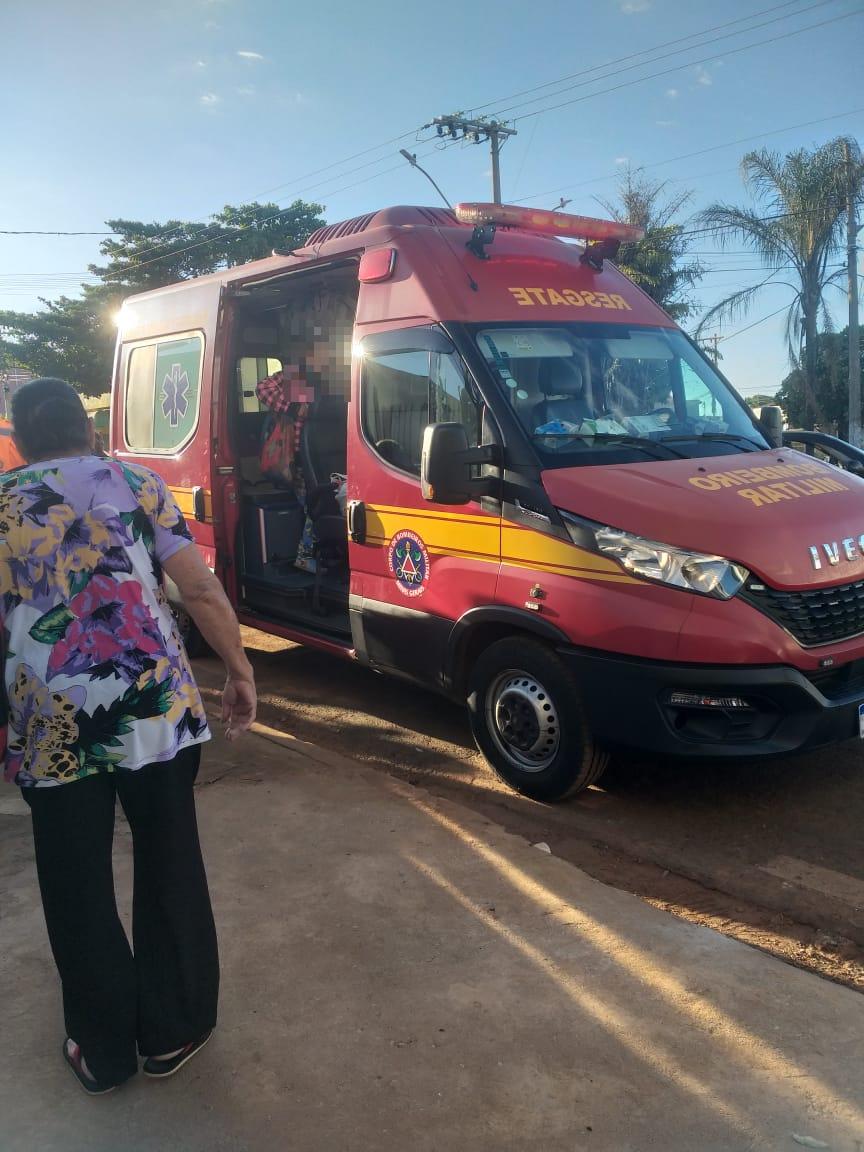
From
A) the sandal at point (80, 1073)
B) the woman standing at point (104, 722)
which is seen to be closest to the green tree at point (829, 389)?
the woman standing at point (104, 722)

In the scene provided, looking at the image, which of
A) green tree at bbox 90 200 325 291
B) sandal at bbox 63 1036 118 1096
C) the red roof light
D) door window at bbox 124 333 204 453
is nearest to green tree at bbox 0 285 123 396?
green tree at bbox 90 200 325 291

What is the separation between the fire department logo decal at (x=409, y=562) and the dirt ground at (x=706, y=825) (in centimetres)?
96

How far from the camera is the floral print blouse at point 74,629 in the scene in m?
2.28

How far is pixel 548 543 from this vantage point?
398cm

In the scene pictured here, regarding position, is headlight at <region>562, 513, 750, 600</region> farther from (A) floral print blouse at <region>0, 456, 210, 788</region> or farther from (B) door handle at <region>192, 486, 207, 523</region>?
(B) door handle at <region>192, 486, 207, 523</region>

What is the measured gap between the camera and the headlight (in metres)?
3.62

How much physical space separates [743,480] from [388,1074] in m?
2.75

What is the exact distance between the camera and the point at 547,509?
3.98m

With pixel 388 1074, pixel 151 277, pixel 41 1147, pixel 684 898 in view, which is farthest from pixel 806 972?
pixel 151 277

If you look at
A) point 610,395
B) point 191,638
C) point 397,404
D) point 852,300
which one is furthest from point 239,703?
point 852,300

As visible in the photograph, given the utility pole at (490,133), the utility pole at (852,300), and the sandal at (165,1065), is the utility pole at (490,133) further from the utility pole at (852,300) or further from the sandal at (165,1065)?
the sandal at (165,1065)

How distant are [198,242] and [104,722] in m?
30.9

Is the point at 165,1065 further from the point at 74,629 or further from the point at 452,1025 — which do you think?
the point at 74,629

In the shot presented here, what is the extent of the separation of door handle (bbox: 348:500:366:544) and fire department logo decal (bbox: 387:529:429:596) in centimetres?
26
